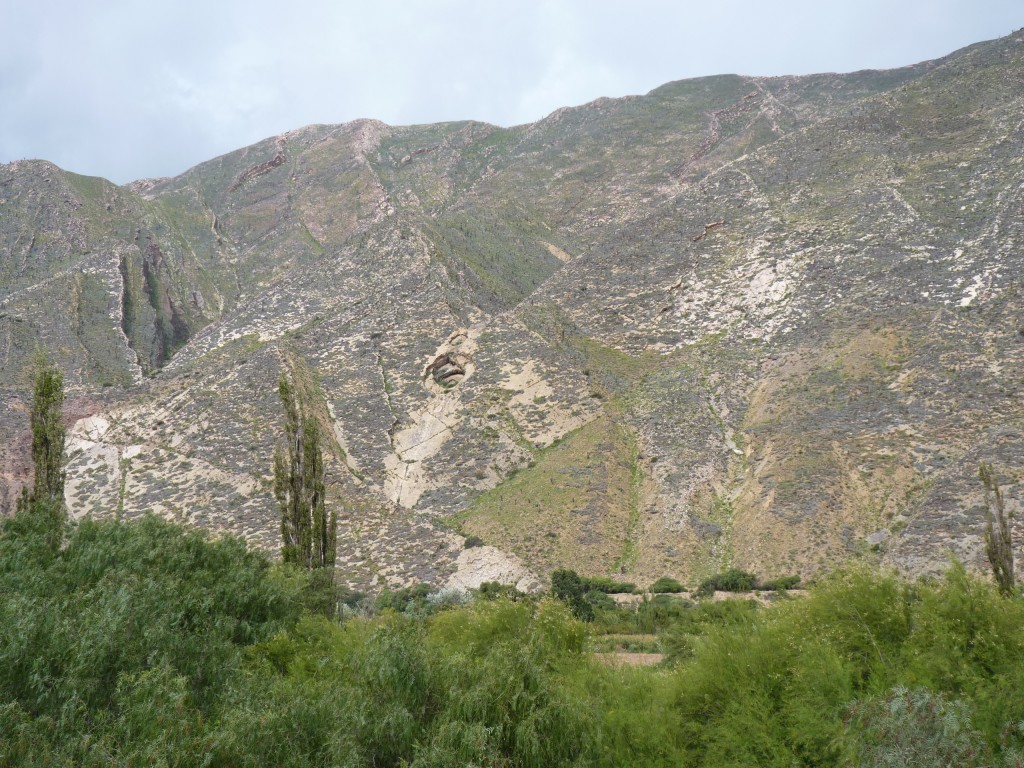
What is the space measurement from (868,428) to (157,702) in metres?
36.1

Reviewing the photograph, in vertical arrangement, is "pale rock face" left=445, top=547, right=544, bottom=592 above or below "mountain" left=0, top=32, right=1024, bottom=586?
below

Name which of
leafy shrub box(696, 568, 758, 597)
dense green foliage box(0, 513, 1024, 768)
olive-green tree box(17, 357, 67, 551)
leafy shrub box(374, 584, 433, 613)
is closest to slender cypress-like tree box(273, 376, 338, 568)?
leafy shrub box(374, 584, 433, 613)

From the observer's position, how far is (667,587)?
34.5 m

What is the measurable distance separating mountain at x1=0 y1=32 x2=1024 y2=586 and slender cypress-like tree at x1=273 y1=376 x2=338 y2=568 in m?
8.53

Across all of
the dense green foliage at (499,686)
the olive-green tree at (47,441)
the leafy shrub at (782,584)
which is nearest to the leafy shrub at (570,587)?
the leafy shrub at (782,584)

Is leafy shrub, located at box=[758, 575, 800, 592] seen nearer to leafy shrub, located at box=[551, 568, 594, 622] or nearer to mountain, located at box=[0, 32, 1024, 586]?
mountain, located at box=[0, 32, 1024, 586]

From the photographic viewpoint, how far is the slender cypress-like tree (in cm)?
2852

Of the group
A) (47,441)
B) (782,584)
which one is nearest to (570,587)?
(782,584)

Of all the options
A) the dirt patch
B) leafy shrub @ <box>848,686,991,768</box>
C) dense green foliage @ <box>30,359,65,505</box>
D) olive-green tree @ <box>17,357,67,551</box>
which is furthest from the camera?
dense green foliage @ <box>30,359,65,505</box>

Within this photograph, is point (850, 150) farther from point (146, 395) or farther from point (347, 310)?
point (146, 395)

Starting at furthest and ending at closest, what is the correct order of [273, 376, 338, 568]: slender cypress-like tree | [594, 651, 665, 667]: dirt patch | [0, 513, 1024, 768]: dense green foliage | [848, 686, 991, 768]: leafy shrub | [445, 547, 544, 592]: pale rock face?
1. [445, 547, 544, 592]: pale rock face
2. [273, 376, 338, 568]: slender cypress-like tree
3. [594, 651, 665, 667]: dirt patch
4. [0, 513, 1024, 768]: dense green foliage
5. [848, 686, 991, 768]: leafy shrub

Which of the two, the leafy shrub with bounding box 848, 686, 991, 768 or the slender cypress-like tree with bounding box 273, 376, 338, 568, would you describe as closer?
the leafy shrub with bounding box 848, 686, 991, 768

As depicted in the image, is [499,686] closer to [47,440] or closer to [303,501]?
[303,501]

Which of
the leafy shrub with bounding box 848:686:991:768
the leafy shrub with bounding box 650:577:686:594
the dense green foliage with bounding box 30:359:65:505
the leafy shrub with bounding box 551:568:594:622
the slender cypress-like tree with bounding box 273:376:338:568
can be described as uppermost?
the dense green foliage with bounding box 30:359:65:505
